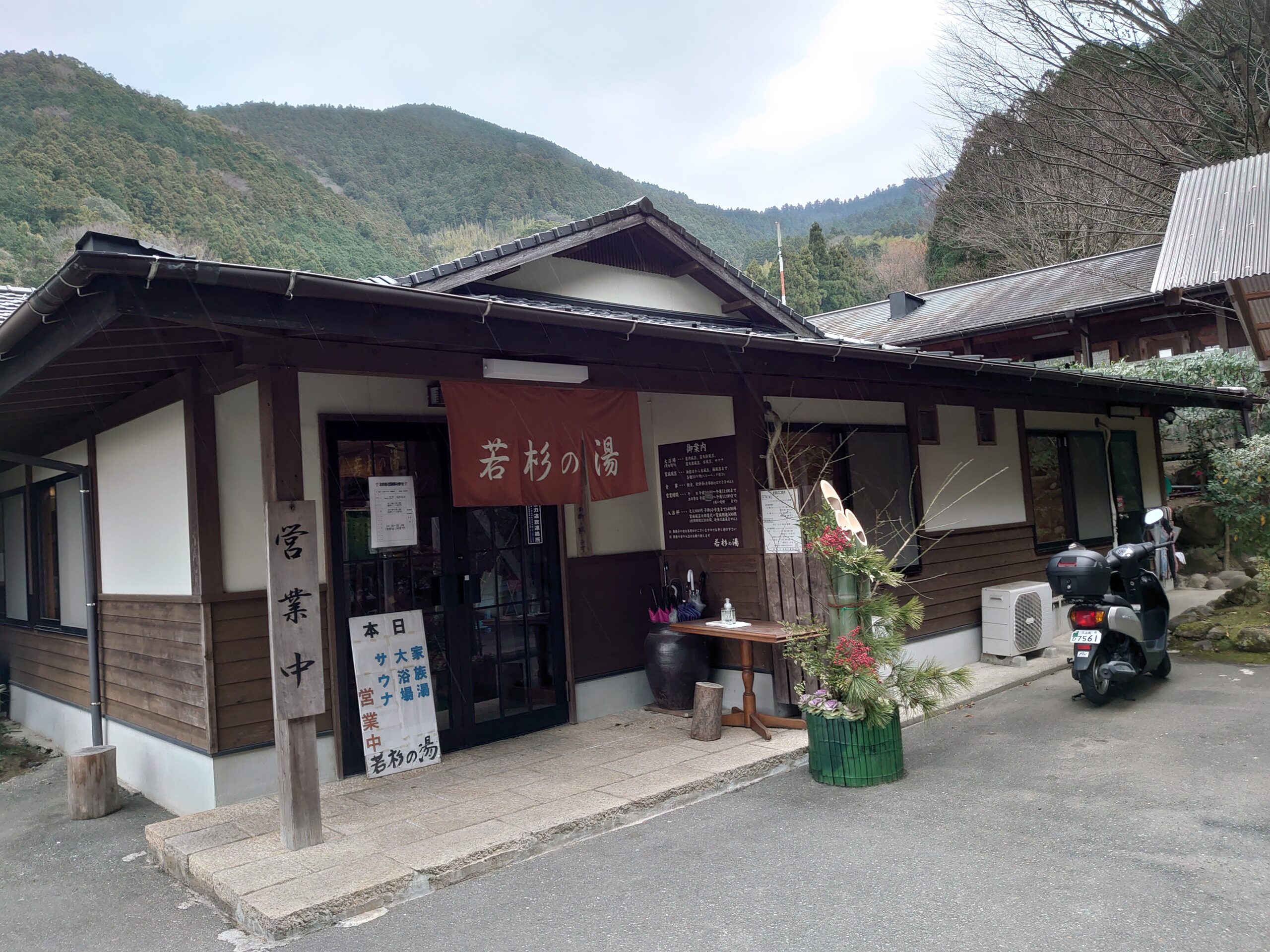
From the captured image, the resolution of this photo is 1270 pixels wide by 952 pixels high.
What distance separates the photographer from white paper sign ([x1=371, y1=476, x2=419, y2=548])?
5.84 m

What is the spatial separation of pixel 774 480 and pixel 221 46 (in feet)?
260

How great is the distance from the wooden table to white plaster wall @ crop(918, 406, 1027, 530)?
108 inches

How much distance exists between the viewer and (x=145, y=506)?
600 cm

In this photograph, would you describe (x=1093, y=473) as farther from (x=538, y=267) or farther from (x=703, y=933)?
(x=703, y=933)

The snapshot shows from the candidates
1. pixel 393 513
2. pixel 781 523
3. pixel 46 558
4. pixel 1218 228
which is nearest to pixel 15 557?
pixel 46 558

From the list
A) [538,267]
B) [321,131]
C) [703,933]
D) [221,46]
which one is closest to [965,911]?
[703,933]

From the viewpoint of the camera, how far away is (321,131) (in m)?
56.4

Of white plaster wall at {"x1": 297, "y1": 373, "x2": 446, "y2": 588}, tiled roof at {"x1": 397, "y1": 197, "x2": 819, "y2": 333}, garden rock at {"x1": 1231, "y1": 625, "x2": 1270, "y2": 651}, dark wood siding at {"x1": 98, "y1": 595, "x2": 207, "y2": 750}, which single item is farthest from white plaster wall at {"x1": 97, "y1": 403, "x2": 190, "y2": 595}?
garden rock at {"x1": 1231, "y1": 625, "x2": 1270, "y2": 651}

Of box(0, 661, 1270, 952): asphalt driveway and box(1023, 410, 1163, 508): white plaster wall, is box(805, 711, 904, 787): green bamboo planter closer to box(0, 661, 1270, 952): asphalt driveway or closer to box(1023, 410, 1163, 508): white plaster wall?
box(0, 661, 1270, 952): asphalt driveway

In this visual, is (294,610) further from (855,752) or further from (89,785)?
(855,752)

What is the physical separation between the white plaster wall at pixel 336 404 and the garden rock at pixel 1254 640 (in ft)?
25.3

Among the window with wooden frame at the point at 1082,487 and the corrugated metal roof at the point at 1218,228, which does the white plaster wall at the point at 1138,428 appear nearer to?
the window with wooden frame at the point at 1082,487

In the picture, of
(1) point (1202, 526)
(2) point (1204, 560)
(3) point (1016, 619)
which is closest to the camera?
(3) point (1016, 619)

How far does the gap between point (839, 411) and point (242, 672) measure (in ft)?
16.8
